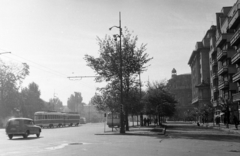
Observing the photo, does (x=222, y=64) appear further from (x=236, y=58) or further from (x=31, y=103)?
(x=31, y=103)

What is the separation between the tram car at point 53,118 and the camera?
55406 millimetres

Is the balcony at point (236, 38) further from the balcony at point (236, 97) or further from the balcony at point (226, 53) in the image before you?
the balcony at point (236, 97)

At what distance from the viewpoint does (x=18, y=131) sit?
2617cm

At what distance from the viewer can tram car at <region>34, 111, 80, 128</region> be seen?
5541 centimetres

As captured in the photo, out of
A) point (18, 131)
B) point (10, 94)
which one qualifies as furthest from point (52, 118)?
point (18, 131)

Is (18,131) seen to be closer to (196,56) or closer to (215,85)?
(215,85)

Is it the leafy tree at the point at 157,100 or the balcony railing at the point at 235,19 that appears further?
the leafy tree at the point at 157,100

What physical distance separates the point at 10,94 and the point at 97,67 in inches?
1752

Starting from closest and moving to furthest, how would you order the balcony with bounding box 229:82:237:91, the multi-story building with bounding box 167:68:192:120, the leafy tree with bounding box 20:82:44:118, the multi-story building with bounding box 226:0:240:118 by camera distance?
the multi-story building with bounding box 226:0:240:118 < the balcony with bounding box 229:82:237:91 < the leafy tree with bounding box 20:82:44:118 < the multi-story building with bounding box 167:68:192:120

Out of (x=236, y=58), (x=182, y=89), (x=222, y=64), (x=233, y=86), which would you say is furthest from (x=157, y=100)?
(x=182, y=89)

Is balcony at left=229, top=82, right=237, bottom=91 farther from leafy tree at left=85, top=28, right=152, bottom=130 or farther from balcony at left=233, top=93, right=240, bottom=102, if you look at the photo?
leafy tree at left=85, top=28, right=152, bottom=130

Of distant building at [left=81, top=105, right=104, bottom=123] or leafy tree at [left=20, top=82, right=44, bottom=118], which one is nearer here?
leafy tree at [left=20, top=82, right=44, bottom=118]

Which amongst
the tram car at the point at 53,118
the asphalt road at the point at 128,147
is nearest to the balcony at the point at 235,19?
the asphalt road at the point at 128,147

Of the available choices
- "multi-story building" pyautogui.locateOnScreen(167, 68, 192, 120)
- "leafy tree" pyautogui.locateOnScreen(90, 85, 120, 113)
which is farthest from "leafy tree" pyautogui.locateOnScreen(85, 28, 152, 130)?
"multi-story building" pyautogui.locateOnScreen(167, 68, 192, 120)
